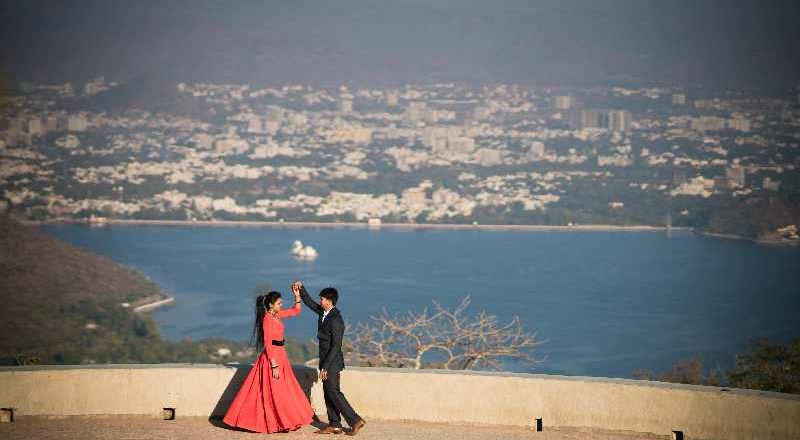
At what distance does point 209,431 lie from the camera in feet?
24.5

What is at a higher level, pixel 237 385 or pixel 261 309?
pixel 261 309

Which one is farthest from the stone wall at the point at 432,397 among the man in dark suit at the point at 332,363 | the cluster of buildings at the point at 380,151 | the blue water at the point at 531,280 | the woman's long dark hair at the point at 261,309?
the cluster of buildings at the point at 380,151

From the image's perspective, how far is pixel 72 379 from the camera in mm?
7875

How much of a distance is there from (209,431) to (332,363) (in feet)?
2.81

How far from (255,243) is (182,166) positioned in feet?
125

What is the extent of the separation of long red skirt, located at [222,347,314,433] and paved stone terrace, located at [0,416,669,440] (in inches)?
3.0

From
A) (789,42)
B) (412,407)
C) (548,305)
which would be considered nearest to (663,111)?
(789,42)

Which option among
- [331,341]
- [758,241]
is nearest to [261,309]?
[331,341]

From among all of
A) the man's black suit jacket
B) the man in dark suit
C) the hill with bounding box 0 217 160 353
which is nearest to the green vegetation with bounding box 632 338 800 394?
the man in dark suit

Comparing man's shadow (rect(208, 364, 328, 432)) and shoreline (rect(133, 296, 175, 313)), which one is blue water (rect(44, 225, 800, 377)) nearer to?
shoreline (rect(133, 296, 175, 313))

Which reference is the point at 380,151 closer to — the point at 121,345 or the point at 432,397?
the point at 121,345

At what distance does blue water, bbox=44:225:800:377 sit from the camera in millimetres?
69188

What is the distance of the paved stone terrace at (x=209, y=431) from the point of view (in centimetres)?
733

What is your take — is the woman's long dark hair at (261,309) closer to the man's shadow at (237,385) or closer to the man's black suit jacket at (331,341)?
the man's black suit jacket at (331,341)
